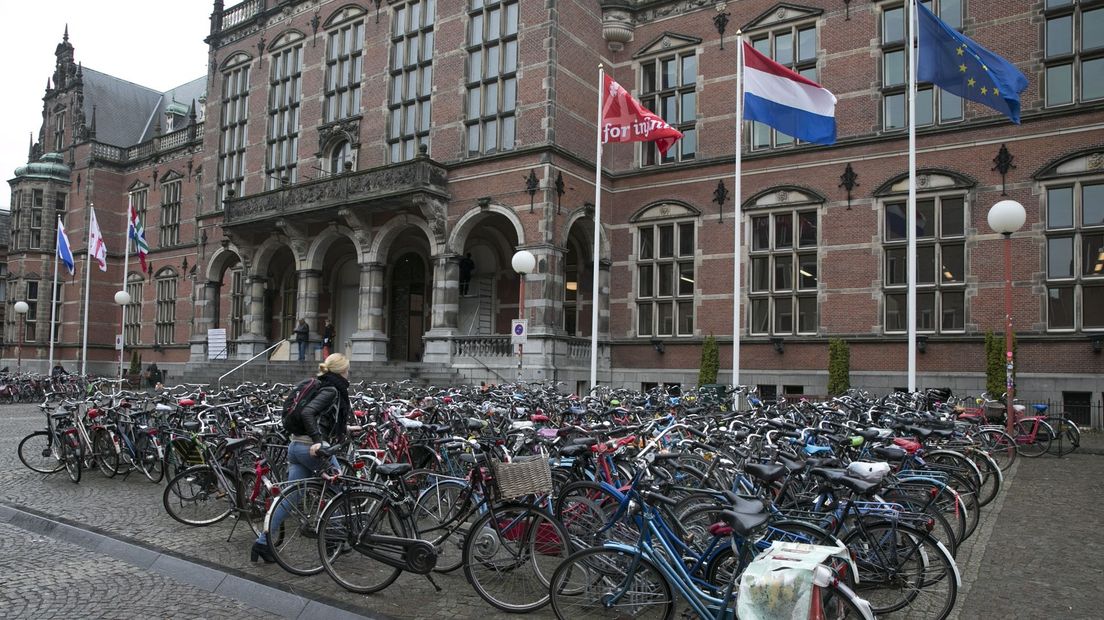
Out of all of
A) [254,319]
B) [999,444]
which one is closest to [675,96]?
[999,444]

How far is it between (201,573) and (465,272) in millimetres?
18288

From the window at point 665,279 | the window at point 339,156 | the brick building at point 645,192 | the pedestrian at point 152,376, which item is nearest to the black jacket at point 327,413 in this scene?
the brick building at point 645,192

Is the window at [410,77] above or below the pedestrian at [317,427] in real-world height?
above

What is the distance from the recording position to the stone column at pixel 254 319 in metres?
26.5

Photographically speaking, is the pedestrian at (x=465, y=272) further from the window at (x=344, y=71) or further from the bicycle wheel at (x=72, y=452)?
the bicycle wheel at (x=72, y=452)

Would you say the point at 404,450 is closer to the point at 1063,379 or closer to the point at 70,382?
the point at 1063,379

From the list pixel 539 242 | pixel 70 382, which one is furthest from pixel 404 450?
pixel 70 382

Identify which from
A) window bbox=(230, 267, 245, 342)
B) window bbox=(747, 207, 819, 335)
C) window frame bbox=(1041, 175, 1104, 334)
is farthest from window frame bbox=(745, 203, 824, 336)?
window bbox=(230, 267, 245, 342)

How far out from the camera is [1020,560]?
603cm

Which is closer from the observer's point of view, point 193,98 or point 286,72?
point 286,72

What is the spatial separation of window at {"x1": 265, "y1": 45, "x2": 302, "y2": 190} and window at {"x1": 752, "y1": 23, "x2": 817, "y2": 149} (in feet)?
49.6

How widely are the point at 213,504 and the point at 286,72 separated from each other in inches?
893

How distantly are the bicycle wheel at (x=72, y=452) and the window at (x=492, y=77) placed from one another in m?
13.2

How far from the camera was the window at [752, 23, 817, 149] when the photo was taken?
63.5 ft
